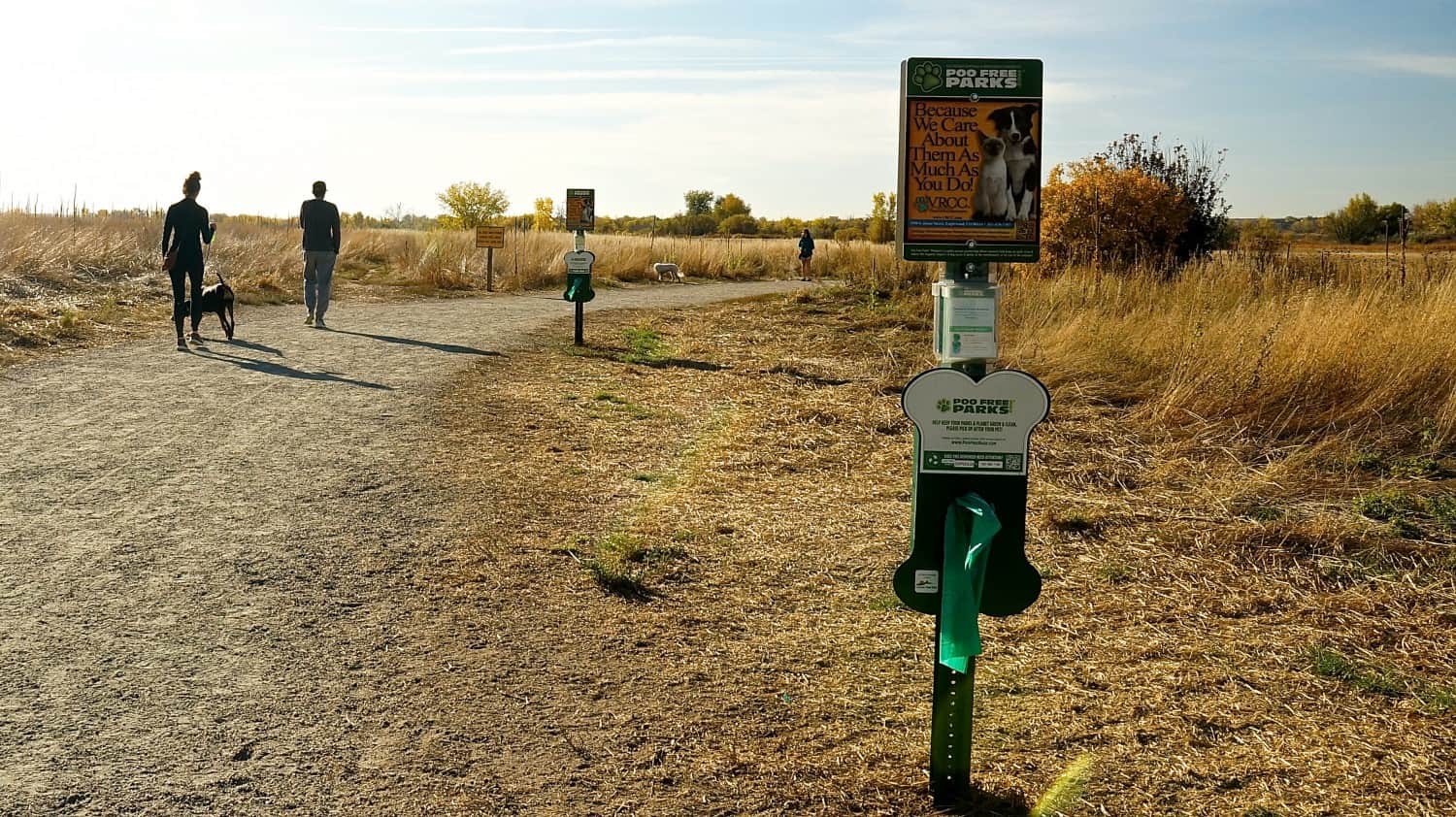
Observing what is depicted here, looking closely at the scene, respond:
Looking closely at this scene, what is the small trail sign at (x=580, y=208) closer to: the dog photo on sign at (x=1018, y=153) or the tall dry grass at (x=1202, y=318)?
the tall dry grass at (x=1202, y=318)

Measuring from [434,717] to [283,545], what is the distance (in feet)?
7.57

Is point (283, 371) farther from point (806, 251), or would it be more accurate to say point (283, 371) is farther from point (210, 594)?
point (806, 251)

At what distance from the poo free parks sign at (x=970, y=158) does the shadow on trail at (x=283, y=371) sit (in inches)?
334

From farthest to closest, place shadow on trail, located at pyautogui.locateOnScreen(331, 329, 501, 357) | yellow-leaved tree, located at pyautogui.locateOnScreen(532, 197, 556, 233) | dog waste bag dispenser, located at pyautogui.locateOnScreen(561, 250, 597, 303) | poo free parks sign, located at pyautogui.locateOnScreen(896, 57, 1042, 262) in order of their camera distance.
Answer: yellow-leaved tree, located at pyautogui.locateOnScreen(532, 197, 556, 233)
dog waste bag dispenser, located at pyautogui.locateOnScreen(561, 250, 597, 303)
shadow on trail, located at pyautogui.locateOnScreen(331, 329, 501, 357)
poo free parks sign, located at pyautogui.locateOnScreen(896, 57, 1042, 262)

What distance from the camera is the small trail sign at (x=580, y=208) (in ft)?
48.3

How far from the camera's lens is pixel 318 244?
53.2 feet

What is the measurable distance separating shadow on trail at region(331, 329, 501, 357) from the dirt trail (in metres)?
3.28

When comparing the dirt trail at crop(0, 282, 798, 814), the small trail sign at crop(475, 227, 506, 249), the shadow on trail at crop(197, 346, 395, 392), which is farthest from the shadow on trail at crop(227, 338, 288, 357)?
the small trail sign at crop(475, 227, 506, 249)

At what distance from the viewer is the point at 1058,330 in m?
11.6

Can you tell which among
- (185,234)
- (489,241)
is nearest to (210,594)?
(185,234)

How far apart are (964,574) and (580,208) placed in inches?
471

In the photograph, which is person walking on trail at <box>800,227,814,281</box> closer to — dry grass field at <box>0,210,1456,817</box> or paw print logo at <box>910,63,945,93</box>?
dry grass field at <box>0,210,1456,817</box>

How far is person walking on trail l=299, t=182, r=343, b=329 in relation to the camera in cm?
1598

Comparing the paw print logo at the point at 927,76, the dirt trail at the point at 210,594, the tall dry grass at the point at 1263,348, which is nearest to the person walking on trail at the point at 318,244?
the dirt trail at the point at 210,594
